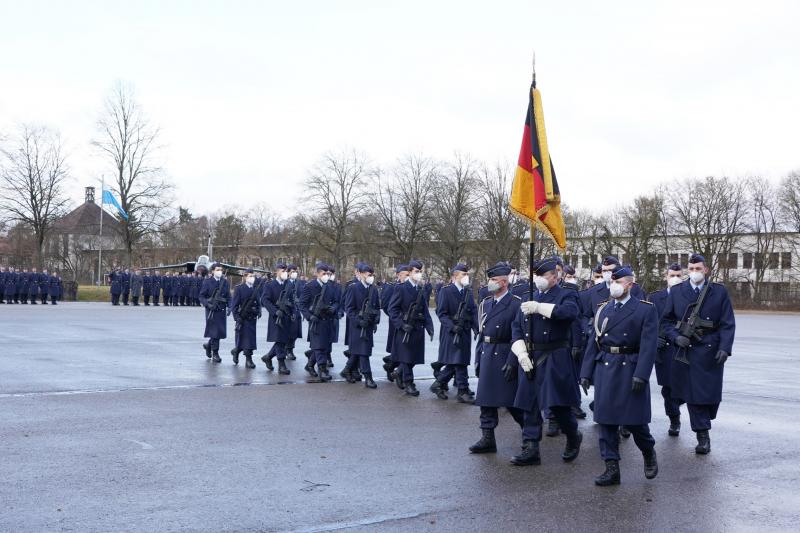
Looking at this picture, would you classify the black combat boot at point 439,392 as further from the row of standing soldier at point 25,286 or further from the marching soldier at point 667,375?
the row of standing soldier at point 25,286

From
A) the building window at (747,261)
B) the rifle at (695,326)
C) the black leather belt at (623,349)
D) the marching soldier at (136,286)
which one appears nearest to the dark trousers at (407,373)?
the rifle at (695,326)

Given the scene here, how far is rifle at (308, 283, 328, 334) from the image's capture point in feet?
47.0

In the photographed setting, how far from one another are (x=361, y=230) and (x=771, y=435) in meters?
64.3

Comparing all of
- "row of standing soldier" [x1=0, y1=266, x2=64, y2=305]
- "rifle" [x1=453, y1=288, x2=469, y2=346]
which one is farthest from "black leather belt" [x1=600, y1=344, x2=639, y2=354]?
"row of standing soldier" [x1=0, y1=266, x2=64, y2=305]

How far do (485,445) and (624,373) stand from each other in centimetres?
170

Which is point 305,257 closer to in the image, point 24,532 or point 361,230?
point 361,230

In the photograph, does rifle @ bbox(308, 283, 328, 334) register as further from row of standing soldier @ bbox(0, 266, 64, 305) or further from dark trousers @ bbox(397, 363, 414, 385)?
row of standing soldier @ bbox(0, 266, 64, 305)

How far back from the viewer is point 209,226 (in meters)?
103

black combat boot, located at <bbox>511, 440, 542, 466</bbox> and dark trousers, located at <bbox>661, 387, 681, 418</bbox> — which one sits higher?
dark trousers, located at <bbox>661, 387, 681, 418</bbox>

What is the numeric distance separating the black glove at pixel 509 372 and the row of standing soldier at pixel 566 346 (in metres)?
0.01

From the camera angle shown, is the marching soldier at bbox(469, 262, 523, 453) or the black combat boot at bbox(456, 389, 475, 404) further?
the black combat boot at bbox(456, 389, 475, 404)

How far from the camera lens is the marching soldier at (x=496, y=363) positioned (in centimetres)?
814

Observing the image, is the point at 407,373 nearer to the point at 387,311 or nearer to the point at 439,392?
the point at 439,392

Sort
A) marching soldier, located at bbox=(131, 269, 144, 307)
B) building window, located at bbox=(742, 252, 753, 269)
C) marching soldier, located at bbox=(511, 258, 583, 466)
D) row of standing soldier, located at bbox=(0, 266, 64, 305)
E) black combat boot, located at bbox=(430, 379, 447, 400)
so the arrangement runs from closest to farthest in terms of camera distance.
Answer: marching soldier, located at bbox=(511, 258, 583, 466) → black combat boot, located at bbox=(430, 379, 447, 400) → row of standing soldier, located at bbox=(0, 266, 64, 305) → marching soldier, located at bbox=(131, 269, 144, 307) → building window, located at bbox=(742, 252, 753, 269)
